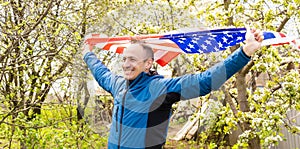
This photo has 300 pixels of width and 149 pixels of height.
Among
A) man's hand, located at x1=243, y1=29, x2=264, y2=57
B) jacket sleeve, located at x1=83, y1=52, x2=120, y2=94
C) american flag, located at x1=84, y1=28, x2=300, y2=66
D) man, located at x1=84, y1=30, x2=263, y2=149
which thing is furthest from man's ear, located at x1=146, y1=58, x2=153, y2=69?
man's hand, located at x1=243, y1=29, x2=264, y2=57

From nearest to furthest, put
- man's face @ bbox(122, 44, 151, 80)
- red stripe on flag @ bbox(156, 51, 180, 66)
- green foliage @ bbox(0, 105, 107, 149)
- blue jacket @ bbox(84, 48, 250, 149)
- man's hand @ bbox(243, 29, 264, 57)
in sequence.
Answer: man's hand @ bbox(243, 29, 264, 57), blue jacket @ bbox(84, 48, 250, 149), man's face @ bbox(122, 44, 151, 80), red stripe on flag @ bbox(156, 51, 180, 66), green foliage @ bbox(0, 105, 107, 149)

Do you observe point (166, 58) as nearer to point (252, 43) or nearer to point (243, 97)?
point (252, 43)

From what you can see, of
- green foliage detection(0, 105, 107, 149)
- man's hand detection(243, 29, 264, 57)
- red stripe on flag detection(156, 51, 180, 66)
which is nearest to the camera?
man's hand detection(243, 29, 264, 57)

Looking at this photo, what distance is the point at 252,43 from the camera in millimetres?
1812

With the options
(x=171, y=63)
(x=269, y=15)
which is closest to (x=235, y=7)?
(x=269, y=15)

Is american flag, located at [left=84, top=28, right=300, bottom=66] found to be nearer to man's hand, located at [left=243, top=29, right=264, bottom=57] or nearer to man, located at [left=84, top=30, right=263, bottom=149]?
man, located at [left=84, top=30, right=263, bottom=149]

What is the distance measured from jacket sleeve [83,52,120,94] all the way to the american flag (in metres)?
0.23

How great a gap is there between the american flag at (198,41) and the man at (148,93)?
0.13 m

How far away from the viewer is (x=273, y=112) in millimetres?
4004

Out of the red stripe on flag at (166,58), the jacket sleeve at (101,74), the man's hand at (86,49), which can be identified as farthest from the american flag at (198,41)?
the man's hand at (86,49)

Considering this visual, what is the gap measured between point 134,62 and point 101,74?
44 centimetres

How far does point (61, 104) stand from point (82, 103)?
6.80 feet

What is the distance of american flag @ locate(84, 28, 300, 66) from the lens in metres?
2.17

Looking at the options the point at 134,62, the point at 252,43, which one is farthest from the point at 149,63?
the point at 252,43
